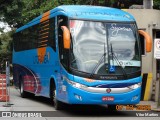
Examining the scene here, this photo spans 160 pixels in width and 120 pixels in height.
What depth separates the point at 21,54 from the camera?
72.1ft

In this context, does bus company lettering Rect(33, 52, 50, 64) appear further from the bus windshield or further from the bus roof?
the bus windshield

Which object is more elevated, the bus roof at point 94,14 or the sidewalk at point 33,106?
the bus roof at point 94,14

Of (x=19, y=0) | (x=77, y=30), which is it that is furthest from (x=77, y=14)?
(x=19, y=0)

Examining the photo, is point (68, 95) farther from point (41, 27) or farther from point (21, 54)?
point (21, 54)

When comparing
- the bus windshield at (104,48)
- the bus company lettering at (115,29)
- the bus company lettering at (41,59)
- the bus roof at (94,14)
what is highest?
the bus roof at (94,14)

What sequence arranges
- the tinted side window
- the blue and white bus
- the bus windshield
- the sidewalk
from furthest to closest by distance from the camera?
the tinted side window < the sidewalk < the bus windshield < the blue and white bus

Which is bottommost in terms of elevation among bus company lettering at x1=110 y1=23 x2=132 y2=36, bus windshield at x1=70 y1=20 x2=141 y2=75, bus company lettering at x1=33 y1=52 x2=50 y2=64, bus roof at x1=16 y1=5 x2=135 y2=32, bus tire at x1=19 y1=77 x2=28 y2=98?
bus tire at x1=19 y1=77 x2=28 y2=98

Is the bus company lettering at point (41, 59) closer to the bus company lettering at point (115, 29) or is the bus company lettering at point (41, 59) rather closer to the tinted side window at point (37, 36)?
the tinted side window at point (37, 36)

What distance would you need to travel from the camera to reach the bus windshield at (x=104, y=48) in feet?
42.0

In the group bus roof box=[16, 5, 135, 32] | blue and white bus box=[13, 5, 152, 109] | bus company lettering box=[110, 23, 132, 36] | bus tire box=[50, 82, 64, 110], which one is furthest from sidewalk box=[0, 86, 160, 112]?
bus roof box=[16, 5, 135, 32]

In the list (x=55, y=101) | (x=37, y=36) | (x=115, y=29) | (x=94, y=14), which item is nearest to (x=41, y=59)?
(x=37, y=36)

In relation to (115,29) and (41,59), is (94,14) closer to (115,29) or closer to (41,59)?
(115,29)

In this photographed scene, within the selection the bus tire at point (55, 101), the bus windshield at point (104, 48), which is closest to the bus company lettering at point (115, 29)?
the bus windshield at point (104, 48)

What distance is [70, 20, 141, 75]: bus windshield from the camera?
42.0ft
